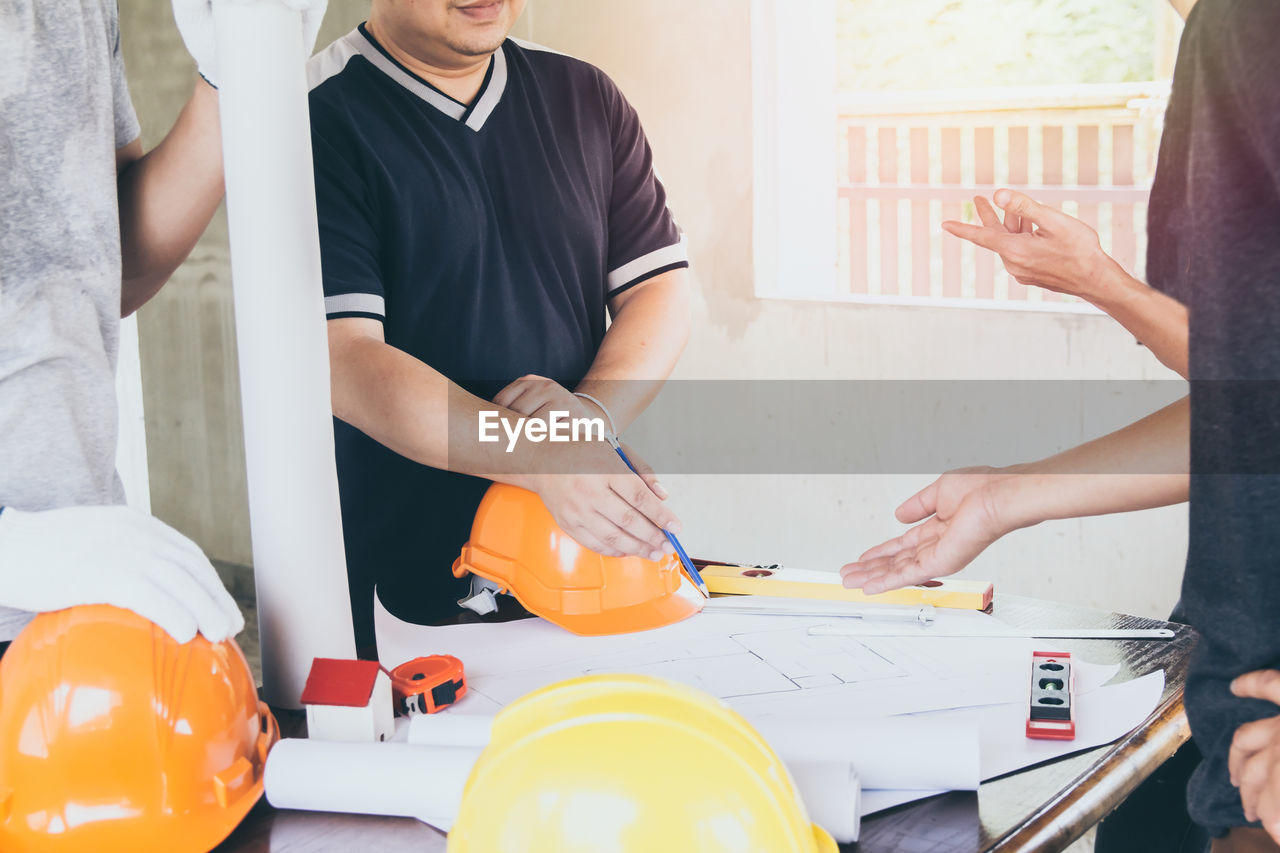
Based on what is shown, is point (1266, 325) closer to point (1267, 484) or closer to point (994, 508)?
point (1267, 484)

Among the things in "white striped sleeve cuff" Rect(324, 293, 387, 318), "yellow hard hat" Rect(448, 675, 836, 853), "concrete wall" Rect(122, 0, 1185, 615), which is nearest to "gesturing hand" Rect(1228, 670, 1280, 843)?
"yellow hard hat" Rect(448, 675, 836, 853)

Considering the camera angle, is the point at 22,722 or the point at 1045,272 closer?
the point at 22,722

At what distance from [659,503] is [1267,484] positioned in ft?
2.39

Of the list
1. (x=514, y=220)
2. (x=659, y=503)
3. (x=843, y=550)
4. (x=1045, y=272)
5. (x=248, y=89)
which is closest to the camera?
(x=248, y=89)

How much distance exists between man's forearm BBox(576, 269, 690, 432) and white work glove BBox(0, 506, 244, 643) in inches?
36.2

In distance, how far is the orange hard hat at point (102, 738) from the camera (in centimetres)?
80

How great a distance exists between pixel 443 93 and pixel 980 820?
4.69 ft

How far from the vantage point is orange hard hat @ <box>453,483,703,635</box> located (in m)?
1.38

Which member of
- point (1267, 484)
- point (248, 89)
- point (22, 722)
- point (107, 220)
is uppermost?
point (248, 89)

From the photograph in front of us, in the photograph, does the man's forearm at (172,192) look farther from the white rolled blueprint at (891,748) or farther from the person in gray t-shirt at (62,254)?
the white rolled blueprint at (891,748)

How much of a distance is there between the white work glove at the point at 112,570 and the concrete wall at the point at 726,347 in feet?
9.38

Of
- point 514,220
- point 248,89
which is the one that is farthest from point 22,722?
point 514,220

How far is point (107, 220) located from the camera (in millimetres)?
1106

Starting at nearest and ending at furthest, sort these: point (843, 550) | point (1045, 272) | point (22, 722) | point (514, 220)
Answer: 1. point (22, 722)
2. point (1045, 272)
3. point (514, 220)
4. point (843, 550)
